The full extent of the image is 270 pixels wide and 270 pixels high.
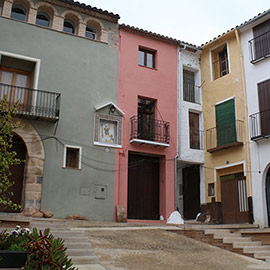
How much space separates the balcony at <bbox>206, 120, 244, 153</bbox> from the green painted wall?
4.57 m

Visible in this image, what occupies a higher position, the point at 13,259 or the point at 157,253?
the point at 13,259

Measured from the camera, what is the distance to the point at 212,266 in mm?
8461

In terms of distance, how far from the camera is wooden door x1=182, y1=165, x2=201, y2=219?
57.8ft

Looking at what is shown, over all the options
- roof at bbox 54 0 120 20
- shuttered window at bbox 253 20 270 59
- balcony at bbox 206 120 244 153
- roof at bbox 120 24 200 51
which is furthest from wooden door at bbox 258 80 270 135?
roof at bbox 54 0 120 20

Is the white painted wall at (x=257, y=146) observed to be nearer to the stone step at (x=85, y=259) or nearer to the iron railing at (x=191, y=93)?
the iron railing at (x=191, y=93)

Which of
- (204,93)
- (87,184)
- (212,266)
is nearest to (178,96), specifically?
(204,93)

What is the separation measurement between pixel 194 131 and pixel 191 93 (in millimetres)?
1909

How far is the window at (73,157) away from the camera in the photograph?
14.6 meters

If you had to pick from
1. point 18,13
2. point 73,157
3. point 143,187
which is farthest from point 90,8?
point 143,187

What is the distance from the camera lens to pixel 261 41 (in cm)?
1552

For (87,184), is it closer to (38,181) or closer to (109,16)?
(38,181)

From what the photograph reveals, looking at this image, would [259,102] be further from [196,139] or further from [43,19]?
[43,19]

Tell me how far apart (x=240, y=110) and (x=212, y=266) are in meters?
8.74

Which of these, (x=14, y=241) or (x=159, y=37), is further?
(x=159, y=37)
